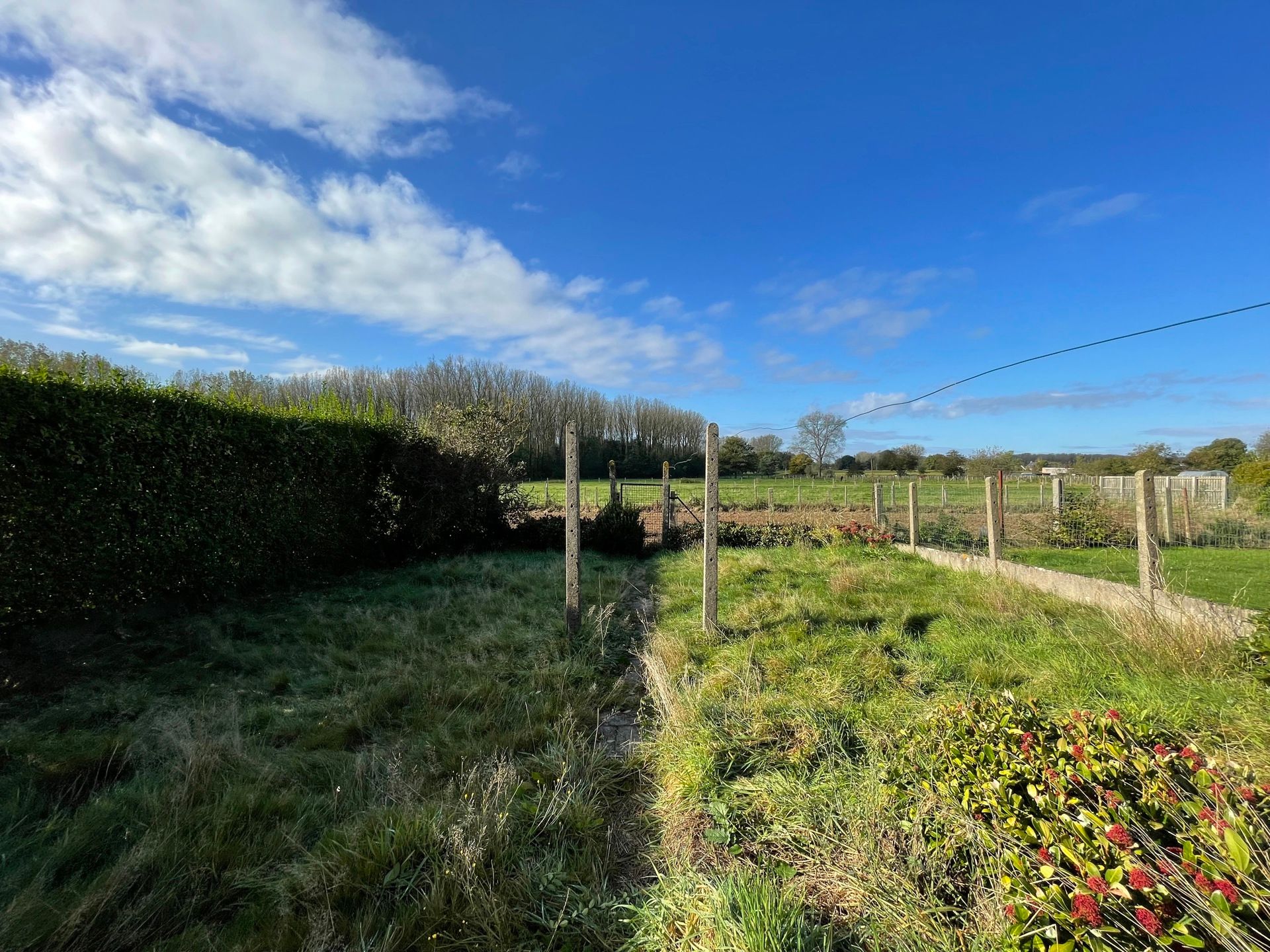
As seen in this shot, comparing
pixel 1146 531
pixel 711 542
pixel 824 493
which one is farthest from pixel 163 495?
pixel 824 493

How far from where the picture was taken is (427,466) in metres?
9.59

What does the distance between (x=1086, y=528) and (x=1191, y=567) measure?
8.56ft

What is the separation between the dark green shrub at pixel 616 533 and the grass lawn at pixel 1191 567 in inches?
263

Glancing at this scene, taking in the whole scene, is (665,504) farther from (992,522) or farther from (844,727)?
(844,727)

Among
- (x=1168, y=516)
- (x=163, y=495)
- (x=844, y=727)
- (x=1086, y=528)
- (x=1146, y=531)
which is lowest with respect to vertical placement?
(x=844, y=727)

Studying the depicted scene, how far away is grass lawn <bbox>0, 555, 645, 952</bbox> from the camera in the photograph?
75.1 inches

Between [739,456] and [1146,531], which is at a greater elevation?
[739,456]

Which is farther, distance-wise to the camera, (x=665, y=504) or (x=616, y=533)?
(x=665, y=504)

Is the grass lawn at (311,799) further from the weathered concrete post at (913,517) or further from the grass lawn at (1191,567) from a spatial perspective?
the weathered concrete post at (913,517)

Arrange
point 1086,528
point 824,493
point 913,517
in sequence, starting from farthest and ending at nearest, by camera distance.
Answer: point 824,493 → point 1086,528 → point 913,517

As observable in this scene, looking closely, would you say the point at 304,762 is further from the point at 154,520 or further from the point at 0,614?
the point at 154,520

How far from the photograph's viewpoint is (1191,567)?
8062 mm

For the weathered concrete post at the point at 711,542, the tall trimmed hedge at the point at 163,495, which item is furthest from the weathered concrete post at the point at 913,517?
the tall trimmed hedge at the point at 163,495

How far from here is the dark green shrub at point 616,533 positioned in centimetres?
1098
